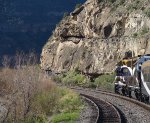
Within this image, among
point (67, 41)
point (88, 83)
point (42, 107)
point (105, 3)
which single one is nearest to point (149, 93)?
point (42, 107)

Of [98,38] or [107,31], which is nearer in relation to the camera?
[107,31]

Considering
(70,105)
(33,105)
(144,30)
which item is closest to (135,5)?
(144,30)

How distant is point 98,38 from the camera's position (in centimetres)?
6850

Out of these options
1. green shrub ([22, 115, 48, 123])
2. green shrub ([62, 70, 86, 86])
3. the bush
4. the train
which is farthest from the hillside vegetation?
green shrub ([62, 70, 86, 86])

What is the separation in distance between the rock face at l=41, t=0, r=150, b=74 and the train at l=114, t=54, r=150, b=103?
9.55 meters

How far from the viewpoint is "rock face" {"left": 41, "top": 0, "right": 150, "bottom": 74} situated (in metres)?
58.6

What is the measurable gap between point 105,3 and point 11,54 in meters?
122

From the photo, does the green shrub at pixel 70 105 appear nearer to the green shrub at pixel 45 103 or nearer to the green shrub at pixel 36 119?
the green shrub at pixel 45 103

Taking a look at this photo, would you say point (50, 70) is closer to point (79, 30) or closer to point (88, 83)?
point (79, 30)

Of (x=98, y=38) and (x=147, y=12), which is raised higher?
(x=147, y=12)

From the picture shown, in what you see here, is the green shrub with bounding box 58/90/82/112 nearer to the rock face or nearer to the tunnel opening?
the rock face

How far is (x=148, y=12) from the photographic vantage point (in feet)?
188

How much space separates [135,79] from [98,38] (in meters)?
34.6

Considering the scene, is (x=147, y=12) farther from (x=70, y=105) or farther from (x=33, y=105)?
(x=70, y=105)
